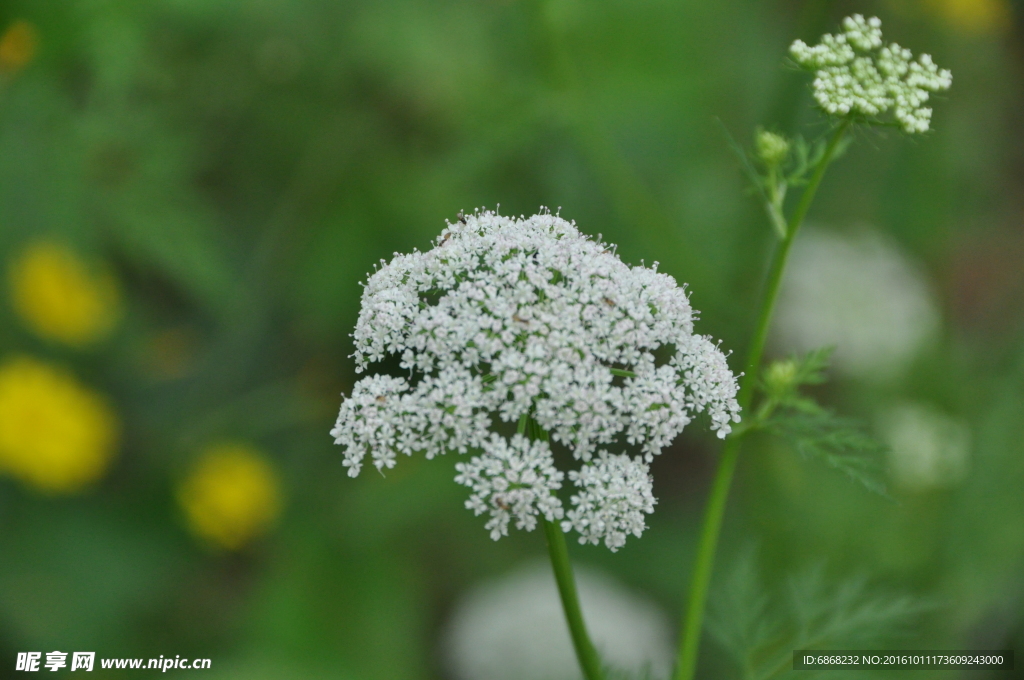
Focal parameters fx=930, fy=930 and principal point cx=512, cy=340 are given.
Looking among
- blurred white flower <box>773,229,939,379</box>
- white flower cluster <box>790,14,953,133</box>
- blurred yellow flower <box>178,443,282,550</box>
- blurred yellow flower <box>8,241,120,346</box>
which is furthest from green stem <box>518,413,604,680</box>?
blurred yellow flower <box>8,241,120,346</box>

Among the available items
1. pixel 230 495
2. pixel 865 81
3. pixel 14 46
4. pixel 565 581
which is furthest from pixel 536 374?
pixel 230 495

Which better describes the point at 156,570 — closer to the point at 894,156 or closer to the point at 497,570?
the point at 497,570

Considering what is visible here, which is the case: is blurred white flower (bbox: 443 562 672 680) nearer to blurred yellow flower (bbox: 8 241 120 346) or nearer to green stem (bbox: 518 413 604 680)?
green stem (bbox: 518 413 604 680)

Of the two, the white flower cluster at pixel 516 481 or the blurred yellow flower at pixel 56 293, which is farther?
the blurred yellow flower at pixel 56 293

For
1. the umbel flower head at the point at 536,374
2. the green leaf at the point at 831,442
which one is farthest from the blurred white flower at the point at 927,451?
the umbel flower head at the point at 536,374

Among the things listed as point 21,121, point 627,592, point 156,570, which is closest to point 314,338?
point 156,570

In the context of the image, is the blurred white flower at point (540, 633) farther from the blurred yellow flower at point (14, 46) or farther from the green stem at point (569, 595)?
the blurred yellow flower at point (14, 46)

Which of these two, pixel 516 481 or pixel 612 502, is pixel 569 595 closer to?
pixel 612 502
